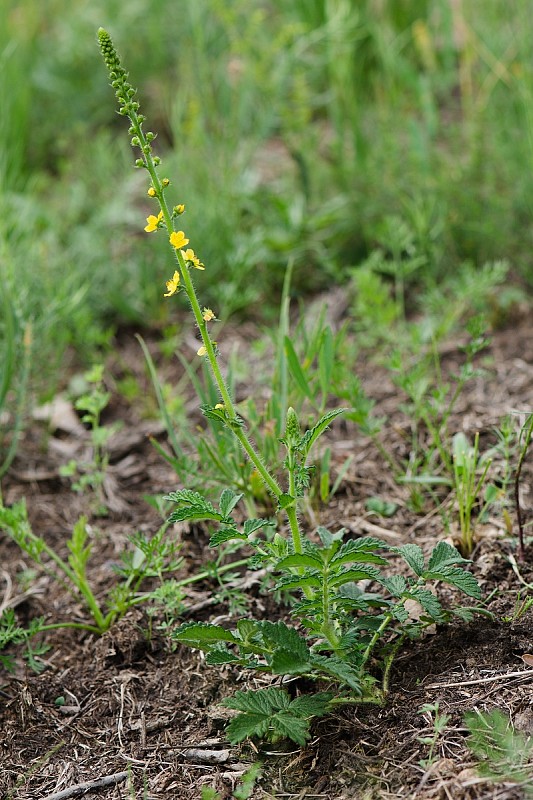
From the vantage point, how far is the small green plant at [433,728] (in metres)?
1.44

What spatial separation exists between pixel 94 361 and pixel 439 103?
2437 mm

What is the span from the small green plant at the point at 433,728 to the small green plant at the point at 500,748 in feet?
0.15

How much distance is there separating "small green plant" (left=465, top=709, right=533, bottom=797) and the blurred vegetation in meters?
1.47

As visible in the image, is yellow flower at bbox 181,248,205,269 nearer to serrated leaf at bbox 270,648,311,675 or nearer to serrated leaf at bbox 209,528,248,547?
serrated leaf at bbox 209,528,248,547

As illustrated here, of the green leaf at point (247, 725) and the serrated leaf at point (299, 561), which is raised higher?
the serrated leaf at point (299, 561)

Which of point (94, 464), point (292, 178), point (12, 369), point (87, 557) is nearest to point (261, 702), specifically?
point (87, 557)

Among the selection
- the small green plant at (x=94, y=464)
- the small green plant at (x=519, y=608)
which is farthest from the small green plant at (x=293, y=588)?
the small green plant at (x=94, y=464)

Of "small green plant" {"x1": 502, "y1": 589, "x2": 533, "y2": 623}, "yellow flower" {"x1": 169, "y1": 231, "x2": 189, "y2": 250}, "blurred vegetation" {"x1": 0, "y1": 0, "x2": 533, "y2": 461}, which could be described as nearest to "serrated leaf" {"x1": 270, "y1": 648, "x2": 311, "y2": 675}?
"small green plant" {"x1": 502, "y1": 589, "x2": 533, "y2": 623}

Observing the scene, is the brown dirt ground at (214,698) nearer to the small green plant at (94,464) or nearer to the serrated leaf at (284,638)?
the small green plant at (94,464)

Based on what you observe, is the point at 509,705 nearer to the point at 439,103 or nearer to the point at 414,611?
the point at 414,611

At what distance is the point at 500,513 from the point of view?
6.61ft

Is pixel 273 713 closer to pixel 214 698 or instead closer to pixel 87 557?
pixel 214 698

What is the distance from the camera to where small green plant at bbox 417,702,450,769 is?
144 centimetres

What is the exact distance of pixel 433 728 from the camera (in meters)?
1.49
